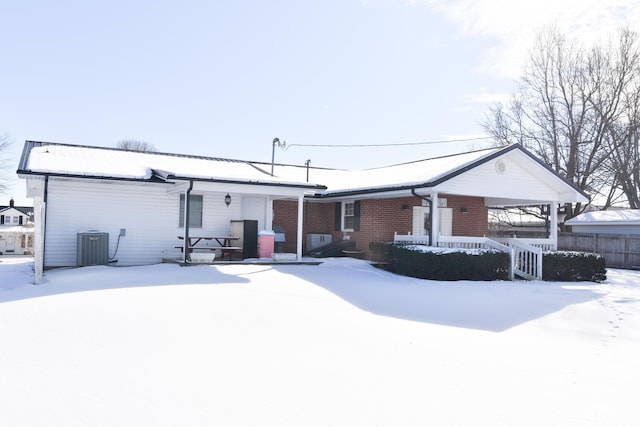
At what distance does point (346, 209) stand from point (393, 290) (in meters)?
8.91

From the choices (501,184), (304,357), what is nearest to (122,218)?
(304,357)

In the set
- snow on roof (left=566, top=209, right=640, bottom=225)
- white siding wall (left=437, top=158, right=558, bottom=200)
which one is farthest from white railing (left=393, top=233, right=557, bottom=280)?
snow on roof (left=566, top=209, right=640, bottom=225)

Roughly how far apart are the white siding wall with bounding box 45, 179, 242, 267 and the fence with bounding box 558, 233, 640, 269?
56.1 ft

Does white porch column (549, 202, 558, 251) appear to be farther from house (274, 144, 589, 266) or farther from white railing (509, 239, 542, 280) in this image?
white railing (509, 239, 542, 280)

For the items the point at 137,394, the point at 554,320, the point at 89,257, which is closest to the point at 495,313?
the point at 554,320

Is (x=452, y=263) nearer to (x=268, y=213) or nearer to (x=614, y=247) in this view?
(x=268, y=213)

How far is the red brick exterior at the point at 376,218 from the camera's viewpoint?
18688mm

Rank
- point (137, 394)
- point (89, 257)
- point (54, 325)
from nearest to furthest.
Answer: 1. point (137, 394)
2. point (54, 325)
3. point (89, 257)

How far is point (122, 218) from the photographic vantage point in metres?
16.0

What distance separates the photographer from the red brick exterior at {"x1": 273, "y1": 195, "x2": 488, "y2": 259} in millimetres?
18688

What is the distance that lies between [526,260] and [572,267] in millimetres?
1358

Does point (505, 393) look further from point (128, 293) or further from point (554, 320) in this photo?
point (128, 293)

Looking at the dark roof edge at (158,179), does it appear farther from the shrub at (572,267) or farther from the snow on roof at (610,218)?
the snow on roof at (610,218)

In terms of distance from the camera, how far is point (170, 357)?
578 cm
